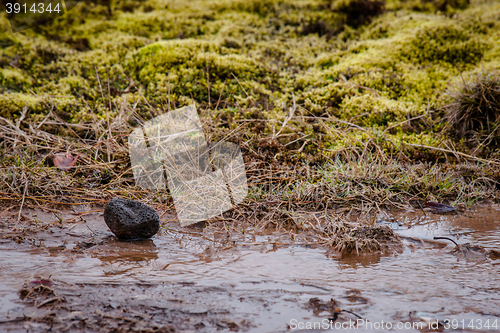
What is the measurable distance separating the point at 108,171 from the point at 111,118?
813 mm

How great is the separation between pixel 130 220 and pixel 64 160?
166 centimetres

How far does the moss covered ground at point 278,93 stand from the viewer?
338 cm

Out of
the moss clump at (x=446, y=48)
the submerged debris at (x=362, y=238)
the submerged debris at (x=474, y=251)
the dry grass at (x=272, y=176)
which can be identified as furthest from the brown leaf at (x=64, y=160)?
the moss clump at (x=446, y=48)

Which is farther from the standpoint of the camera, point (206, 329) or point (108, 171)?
point (108, 171)

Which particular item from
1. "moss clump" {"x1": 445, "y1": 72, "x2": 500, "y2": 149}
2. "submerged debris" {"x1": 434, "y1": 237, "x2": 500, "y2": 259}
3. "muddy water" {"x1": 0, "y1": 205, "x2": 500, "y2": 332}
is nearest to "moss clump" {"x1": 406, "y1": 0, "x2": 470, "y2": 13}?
"moss clump" {"x1": 445, "y1": 72, "x2": 500, "y2": 149}

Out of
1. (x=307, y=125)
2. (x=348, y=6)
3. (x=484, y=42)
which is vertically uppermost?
(x=348, y=6)

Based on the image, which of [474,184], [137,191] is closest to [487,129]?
[474,184]

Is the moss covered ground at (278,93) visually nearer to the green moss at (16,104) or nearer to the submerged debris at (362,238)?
the green moss at (16,104)

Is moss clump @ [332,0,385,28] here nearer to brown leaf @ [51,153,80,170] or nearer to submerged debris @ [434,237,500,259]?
submerged debris @ [434,237,500,259]

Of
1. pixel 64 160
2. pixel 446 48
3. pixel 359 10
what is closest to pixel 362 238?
pixel 64 160

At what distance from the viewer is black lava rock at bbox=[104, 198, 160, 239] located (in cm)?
239

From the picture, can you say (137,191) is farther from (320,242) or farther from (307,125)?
(307,125)

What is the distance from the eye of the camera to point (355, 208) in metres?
3.07

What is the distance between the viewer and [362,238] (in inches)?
93.7
